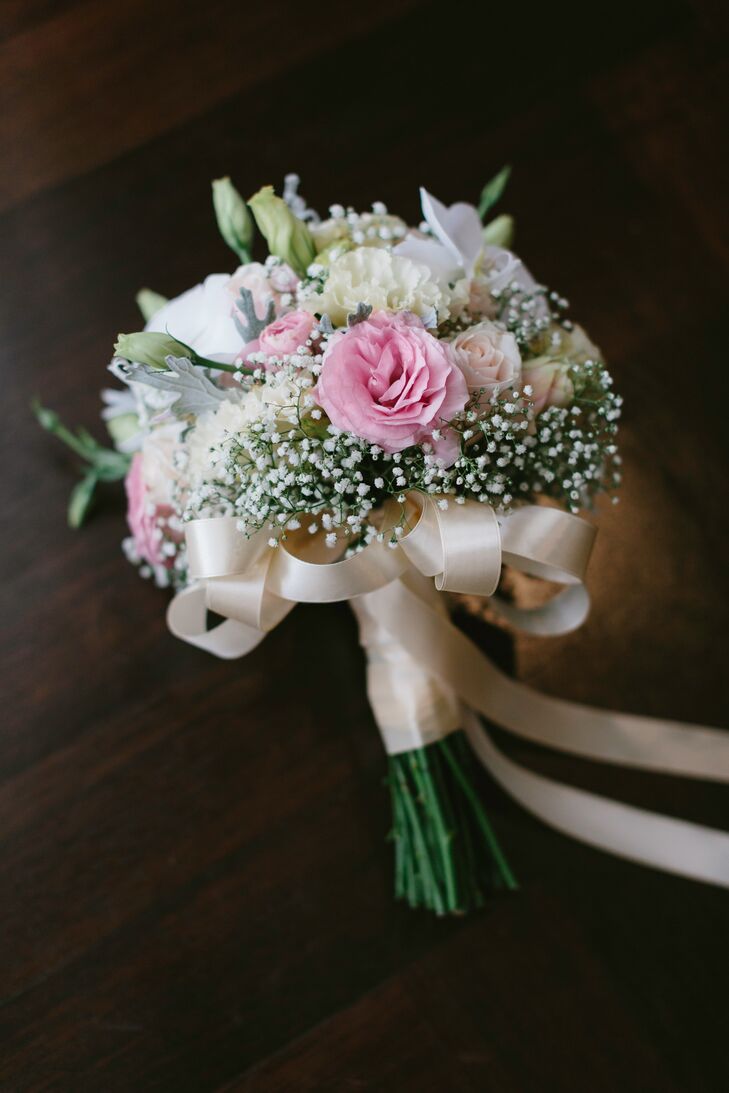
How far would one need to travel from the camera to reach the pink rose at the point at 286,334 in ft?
2.56

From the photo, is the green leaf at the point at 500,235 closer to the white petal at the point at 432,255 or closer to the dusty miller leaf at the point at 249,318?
the white petal at the point at 432,255

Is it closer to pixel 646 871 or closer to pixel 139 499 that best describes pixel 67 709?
pixel 139 499

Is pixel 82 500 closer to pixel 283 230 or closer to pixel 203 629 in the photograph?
pixel 203 629

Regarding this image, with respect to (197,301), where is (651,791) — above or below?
below

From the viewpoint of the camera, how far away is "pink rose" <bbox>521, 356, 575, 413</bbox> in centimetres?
83

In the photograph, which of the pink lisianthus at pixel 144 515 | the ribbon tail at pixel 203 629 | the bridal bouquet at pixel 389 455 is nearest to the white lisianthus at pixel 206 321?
the bridal bouquet at pixel 389 455

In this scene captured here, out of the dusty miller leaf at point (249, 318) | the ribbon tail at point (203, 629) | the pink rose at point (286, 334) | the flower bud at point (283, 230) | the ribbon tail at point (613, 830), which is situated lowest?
the ribbon tail at point (613, 830)

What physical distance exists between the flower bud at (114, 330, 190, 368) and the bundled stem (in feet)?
1.66

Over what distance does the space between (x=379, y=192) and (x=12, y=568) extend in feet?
2.25

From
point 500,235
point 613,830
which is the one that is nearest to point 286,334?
point 500,235

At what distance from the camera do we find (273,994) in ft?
3.23

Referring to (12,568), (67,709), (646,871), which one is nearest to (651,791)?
(646,871)

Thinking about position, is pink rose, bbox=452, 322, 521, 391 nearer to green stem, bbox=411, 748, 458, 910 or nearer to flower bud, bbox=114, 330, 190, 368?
flower bud, bbox=114, 330, 190, 368

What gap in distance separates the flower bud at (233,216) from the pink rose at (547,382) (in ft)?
1.04
